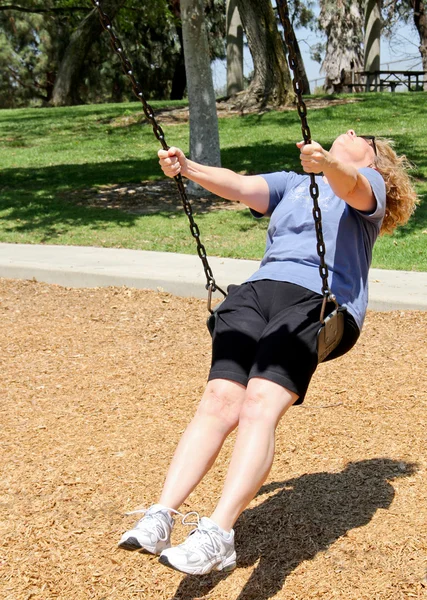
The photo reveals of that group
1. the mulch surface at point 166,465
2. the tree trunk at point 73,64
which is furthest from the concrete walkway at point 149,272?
the tree trunk at point 73,64

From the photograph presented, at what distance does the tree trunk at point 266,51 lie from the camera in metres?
15.5

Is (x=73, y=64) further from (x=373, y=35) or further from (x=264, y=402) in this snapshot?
(x=264, y=402)

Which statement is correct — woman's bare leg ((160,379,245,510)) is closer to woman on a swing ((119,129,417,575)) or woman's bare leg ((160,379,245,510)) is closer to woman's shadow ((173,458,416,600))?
woman on a swing ((119,129,417,575))

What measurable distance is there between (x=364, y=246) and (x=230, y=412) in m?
0.79

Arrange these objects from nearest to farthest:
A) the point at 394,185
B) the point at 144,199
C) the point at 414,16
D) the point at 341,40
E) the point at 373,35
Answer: the point at 394,185 < the point at 144,199 < the point at 341,40 < the point at 373,35 < the point at 414,16

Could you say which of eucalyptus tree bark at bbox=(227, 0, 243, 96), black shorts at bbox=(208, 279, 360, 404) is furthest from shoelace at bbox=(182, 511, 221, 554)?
eucalyptus tree bark at bbox=(227, 0, 243, 96)

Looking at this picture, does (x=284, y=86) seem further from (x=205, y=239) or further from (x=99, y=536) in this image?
(x=99, y=536)

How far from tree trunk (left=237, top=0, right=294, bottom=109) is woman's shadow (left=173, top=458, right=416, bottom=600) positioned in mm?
13361

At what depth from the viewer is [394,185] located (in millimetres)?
2859

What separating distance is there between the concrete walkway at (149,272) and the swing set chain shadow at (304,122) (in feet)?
10.4

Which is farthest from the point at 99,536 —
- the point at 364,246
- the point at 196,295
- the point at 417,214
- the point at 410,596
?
the point at 417,214

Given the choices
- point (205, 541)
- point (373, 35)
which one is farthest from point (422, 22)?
point (205, 541)

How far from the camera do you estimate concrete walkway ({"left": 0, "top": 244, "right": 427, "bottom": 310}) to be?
5792mm

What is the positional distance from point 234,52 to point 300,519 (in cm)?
1972
